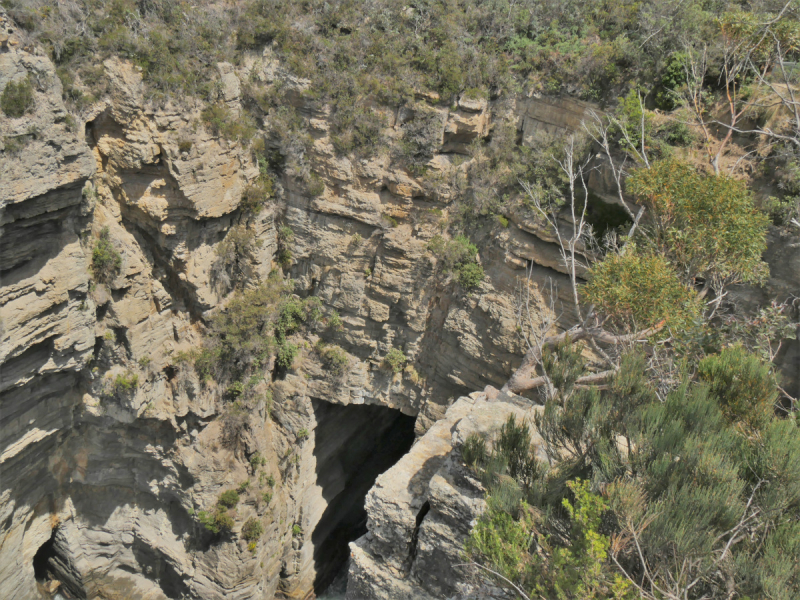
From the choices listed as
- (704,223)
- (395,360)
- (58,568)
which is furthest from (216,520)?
(704,223)

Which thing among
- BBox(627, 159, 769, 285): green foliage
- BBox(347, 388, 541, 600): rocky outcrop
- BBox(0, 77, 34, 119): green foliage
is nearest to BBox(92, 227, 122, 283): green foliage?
BBox(0, 77, 34, 119): green foliage

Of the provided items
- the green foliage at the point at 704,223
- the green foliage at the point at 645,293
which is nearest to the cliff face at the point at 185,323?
the green foliage at the point at 704,223

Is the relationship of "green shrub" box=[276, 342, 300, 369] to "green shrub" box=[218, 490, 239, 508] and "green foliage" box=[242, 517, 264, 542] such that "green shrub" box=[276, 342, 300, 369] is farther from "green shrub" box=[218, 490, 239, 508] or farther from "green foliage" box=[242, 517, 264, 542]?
"green foliage" box=[242, 517, 264, 542]

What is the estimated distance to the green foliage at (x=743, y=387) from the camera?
636 cm

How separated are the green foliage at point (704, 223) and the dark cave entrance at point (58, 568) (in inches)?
646

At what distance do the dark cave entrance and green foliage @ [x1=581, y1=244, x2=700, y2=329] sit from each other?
15.3 metres

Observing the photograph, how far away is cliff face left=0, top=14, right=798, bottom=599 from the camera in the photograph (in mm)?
11805

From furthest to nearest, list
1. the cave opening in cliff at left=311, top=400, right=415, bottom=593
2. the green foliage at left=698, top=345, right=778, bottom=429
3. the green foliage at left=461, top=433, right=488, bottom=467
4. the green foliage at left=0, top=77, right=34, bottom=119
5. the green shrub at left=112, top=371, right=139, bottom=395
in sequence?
the cave opening in cliff at left=311, top=400, right=415, bottom=593, the green shrub at left=112, top=371, right=139, bottom=395, the green foliage at left=0, top=77, right=34, bottom=119, the green foliage at left=461, top=433, right=488, bottom=467, the green foliage at left=698, top=345, right=778, bottom=429

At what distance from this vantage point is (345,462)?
19.0 metres

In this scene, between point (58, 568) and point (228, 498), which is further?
point (58, 568)

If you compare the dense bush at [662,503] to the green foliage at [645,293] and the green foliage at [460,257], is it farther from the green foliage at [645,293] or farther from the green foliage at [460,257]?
the green foliage at [460,257]

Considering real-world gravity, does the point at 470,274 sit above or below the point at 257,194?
below

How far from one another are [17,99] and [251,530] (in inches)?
447

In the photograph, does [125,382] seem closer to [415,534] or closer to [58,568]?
[58,568]
